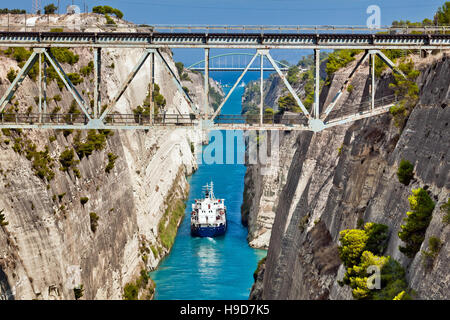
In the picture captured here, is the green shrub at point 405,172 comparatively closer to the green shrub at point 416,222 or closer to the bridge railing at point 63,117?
the green shrub at point 416,222

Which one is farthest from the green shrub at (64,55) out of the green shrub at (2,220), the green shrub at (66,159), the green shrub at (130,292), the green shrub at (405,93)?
the green shrub at (405,93)

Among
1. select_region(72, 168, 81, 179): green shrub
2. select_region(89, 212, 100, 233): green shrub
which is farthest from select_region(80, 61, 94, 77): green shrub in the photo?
select_region(89, 212, 100, 233): green shrub

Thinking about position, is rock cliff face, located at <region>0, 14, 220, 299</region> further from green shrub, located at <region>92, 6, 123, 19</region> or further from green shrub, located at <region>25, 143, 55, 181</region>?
green shrub, located at <region>92, 6, 123, 19</region>

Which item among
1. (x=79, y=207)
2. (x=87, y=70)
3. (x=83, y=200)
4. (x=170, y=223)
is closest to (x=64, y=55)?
(x=87, y=70)

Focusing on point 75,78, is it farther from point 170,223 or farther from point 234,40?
point 170,223

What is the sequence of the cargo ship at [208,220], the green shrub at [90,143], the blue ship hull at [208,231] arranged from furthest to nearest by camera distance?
the cargo ship at [208,220]
the blue ship hull at [208,231]
the green shrub at [90,143]

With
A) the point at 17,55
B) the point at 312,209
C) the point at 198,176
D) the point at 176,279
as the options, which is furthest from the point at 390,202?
the point at 198,176
